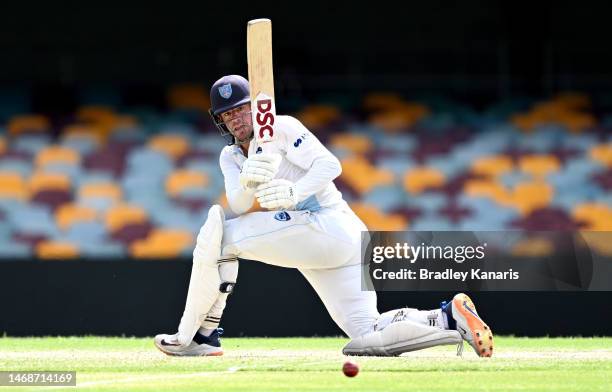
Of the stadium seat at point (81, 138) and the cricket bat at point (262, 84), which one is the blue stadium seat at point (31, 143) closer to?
the stadium seat at point (81, 138)

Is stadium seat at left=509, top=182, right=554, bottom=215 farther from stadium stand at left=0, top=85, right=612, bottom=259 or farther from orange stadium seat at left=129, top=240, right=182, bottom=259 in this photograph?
orange stadium seat at left=129, top=240, right=182, bottom=259

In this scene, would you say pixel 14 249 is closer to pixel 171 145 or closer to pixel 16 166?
pixel 16 166

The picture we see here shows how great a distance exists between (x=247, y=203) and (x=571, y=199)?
523cm

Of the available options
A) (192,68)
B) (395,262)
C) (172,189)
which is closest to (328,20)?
(192,68)

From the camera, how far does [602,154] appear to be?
Result: 11891mm

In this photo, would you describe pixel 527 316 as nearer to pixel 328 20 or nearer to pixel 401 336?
pixel 401 336

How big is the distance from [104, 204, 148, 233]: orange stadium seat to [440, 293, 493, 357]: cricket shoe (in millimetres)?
5206

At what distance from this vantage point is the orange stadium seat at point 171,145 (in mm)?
12078

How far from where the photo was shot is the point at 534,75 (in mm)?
12562

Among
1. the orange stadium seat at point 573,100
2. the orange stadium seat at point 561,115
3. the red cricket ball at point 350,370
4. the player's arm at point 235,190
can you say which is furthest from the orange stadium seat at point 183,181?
the red cricket ball at point 350,370

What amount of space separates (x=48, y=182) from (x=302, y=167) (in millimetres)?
5275

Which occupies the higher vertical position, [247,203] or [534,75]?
[534,75]

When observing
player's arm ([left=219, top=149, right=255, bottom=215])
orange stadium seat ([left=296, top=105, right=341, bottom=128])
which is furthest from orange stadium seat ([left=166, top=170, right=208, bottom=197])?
player's arm ([left=219, top=149, right=255, bottom=215])
